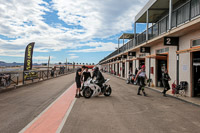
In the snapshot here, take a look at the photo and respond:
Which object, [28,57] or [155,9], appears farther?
[28,57]

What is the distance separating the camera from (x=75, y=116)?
5.54 meters

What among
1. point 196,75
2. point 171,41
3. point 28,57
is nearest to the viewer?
point 196,75

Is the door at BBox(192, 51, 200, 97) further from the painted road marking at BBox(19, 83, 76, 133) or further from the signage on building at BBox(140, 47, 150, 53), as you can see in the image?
the painted road marking at BBox(19, 83, 76, 133)

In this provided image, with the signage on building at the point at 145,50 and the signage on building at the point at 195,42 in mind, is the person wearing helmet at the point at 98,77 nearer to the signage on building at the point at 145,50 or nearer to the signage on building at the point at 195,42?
the signage on building at the point at 195,42

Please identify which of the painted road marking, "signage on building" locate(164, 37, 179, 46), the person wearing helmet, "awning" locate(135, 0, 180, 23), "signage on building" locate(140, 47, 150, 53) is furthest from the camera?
"signage on building" locate(140, 47, 150, 53)

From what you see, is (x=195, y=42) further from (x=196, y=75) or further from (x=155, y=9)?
(x=155, y=9)

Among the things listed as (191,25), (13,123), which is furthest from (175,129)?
(191,25)

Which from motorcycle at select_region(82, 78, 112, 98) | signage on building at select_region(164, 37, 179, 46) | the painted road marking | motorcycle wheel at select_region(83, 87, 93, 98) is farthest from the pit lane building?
the painted road marking

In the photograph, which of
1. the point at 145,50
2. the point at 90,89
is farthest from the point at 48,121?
the point at 145,50

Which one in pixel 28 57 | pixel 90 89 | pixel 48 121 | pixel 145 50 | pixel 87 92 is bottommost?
pixel 48 121

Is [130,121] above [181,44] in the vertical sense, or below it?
below

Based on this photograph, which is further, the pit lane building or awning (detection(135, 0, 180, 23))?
awning (detection(135, 0, 180, 23))

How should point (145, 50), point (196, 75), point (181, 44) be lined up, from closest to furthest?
point (196, 75) → point (181, 44) → point (145, 50)

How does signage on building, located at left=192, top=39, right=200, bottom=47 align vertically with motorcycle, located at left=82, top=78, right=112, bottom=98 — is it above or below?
above
